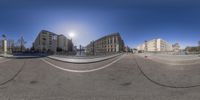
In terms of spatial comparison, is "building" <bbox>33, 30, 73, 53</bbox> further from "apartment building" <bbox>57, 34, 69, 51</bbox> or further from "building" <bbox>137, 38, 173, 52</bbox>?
"building" <bbox>137, 38, 173, 52</bbox>

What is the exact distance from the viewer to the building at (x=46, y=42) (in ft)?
16.2

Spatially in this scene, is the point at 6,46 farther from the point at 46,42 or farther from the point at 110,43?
the point at 110,43

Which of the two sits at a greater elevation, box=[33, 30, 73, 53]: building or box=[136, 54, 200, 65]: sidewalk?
box=[33, 30, 73, 53]: building

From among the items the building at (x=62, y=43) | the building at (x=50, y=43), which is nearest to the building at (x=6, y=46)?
the building at (x=50, y=43)

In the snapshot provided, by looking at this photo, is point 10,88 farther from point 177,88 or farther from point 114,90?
point 177,88

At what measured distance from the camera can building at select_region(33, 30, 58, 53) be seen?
4930mm

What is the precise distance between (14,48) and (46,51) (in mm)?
2384

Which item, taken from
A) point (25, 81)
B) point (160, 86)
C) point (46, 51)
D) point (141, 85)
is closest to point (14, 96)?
point (25, 81)

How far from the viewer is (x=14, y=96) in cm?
379

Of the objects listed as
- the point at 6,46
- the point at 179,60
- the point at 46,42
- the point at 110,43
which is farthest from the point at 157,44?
the point at 179,60

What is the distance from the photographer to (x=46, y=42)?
16.1 feet

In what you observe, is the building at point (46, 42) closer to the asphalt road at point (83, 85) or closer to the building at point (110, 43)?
the asphalt road at point (83, 85)

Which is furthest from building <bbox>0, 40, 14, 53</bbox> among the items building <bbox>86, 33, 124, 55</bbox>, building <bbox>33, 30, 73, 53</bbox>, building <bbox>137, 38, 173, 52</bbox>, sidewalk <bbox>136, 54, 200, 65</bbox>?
sidewalk <bbox>136, 54, 200, 65</bbox>

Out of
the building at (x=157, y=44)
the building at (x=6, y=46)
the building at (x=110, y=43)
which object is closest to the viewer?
the building at (x=110, y=43)
